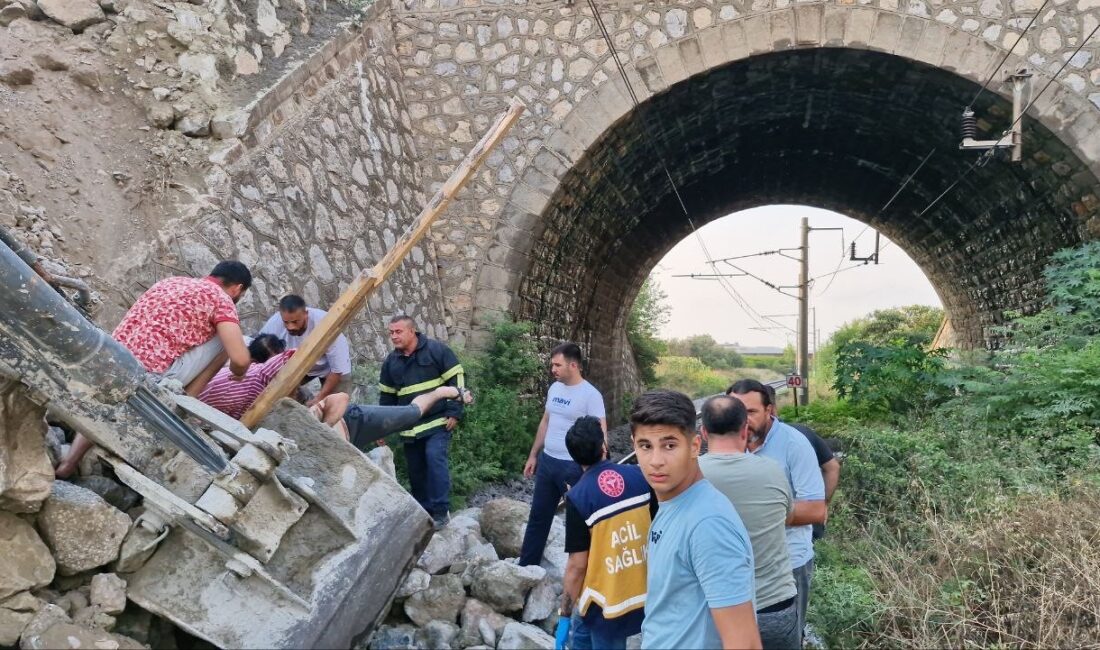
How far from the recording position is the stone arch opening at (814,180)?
858 centimetres

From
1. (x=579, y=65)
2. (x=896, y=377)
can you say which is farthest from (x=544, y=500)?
(x=896, y=377)

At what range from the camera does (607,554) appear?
269cm

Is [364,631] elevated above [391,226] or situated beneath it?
situated beneath

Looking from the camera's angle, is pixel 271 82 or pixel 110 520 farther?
pixel 271 82

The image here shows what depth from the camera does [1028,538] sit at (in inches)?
167

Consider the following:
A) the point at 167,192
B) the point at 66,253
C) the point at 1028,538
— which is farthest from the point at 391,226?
the point at 1028,538

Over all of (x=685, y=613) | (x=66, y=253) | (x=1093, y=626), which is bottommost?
(x=1093, y=626)

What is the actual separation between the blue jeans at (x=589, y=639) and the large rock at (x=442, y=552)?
1210mm

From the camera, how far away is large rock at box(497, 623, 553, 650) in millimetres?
3482

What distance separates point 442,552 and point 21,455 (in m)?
1.97

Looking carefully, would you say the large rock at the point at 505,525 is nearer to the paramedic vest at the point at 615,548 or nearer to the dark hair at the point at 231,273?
the paramedic vest at the point at 615,548

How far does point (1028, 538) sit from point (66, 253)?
5580 mm

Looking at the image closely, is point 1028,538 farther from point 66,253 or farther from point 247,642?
point 66,253

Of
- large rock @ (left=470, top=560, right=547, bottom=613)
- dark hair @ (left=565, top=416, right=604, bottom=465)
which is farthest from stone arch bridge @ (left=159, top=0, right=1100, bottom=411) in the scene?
dark hair @ (left=565, top=416, right=604, bottom=465)
